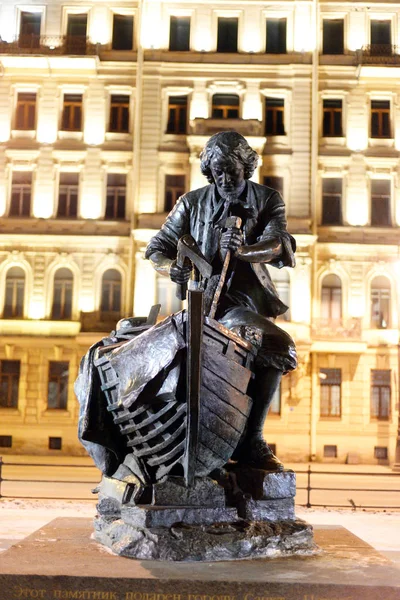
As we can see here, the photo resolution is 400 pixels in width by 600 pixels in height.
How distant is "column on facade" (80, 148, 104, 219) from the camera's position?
3109cm

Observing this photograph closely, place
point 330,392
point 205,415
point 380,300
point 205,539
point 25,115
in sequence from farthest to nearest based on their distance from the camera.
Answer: point 25,115, point 380,300, point 330,392, point 205,415, point 205,539

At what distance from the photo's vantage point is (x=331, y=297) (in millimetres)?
30312

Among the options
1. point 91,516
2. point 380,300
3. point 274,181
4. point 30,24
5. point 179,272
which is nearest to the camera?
point 179,272

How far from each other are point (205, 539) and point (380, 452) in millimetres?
25738

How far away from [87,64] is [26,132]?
3366 millimetres

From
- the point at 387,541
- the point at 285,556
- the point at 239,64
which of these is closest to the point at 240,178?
the point at 285,556

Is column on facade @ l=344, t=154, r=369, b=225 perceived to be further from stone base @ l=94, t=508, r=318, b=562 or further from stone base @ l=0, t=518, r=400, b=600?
stone base @ l=0, t=518, r=400, b=600

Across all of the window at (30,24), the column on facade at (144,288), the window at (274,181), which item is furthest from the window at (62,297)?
the window at (30,24)

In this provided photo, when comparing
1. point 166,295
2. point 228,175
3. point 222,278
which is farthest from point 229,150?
point 166,295

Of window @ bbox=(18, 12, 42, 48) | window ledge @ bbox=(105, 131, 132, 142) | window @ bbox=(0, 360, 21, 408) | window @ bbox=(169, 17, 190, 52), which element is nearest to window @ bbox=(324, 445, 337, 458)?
window @ bbox=(0, 360, 21, 408)

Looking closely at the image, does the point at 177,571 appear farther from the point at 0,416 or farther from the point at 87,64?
the point at 87,64

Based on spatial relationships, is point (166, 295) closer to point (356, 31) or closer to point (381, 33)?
point (356, 31)

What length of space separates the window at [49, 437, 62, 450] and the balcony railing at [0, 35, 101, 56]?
543 inches

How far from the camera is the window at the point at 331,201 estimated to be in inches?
1224
